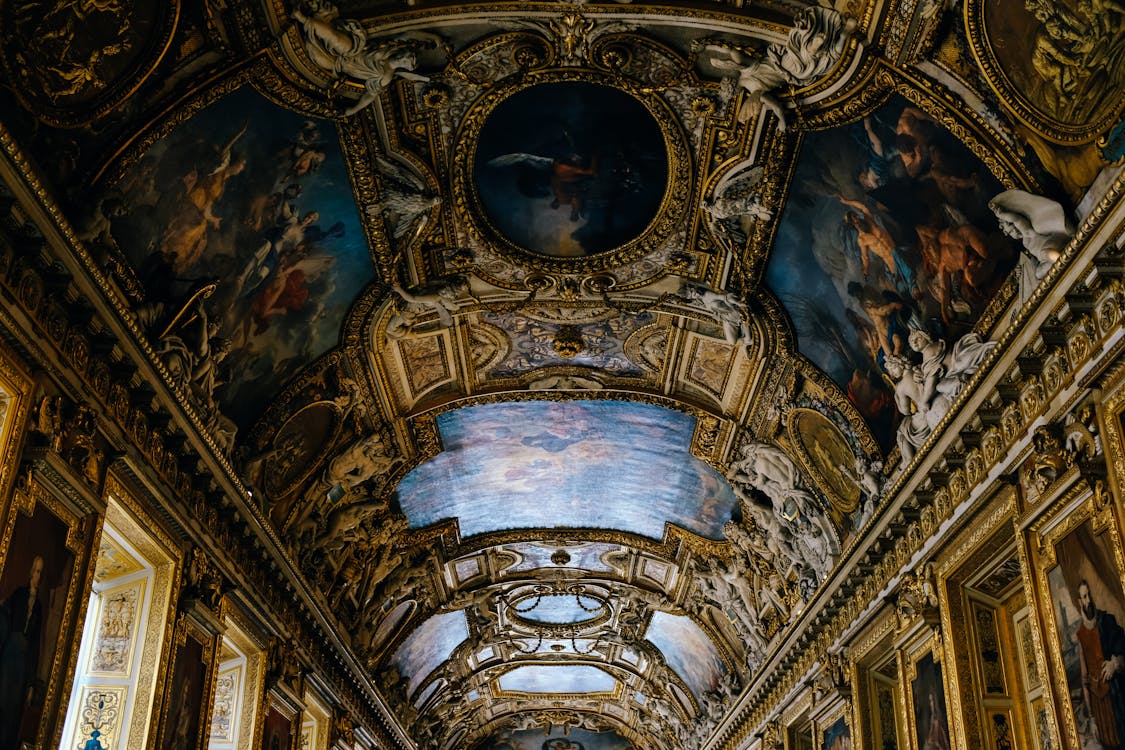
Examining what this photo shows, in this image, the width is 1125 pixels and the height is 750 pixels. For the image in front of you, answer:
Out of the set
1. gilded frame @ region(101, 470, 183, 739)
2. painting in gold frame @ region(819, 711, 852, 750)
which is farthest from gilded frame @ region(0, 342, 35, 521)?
painting in gold frame @ region(819, 711, 852, 750)

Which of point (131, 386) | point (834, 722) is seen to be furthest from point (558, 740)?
point (131, 386)

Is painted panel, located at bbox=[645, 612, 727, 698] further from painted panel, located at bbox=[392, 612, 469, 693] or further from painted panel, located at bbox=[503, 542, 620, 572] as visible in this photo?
painted panel, located at bbox=[392, 612, 469, 693]

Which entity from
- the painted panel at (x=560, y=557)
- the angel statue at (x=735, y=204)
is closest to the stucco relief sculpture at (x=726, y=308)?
the angel statue at (x=735, y=204)

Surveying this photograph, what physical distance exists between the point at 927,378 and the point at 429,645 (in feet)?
62.6

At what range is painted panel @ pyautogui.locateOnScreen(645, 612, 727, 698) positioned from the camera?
87.3 ft

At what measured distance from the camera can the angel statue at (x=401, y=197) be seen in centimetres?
1273

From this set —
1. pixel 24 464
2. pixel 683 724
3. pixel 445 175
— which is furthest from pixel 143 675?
pixel 683 724

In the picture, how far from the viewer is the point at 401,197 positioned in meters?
13.0

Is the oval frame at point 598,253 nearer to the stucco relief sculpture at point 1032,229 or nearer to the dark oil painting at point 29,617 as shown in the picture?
the stucco relief sculpture at point 1032,229

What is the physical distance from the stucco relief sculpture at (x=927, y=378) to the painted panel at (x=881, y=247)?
211 mm

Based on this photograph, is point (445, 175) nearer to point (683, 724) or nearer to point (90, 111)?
point (90, 111)

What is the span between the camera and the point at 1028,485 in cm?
927

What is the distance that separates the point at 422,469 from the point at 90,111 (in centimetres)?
1146

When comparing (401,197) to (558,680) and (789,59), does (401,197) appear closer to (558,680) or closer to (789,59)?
(789,59)
